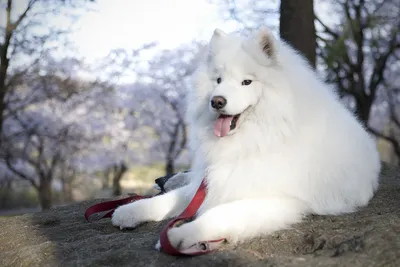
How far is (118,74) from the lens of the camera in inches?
587

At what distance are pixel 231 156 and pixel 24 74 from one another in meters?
10.7

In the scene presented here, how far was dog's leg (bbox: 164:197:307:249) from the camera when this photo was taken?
2295mm

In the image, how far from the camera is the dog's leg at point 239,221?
2295 millimetres

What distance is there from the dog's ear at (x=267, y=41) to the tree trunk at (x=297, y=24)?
348 cm

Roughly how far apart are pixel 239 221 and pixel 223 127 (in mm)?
667

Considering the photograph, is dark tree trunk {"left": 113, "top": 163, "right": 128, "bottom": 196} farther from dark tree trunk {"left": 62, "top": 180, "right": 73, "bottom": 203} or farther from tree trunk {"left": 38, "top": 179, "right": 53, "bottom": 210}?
A: tree trunk {"left": 38, "top": 179, "right": 53, "bottom": 210}

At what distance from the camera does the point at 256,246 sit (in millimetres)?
2375

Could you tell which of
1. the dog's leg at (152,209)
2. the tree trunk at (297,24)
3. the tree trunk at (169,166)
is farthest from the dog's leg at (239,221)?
the tree trunk at (169,166)

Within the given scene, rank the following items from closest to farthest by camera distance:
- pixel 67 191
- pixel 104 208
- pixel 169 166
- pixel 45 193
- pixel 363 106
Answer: pixel 104 208 → pixel 363 106 → pixel 45 193 → pixel 67 191 → pixel 169 166

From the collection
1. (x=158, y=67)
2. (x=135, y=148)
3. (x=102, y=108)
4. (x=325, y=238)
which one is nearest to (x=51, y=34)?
(x=102, y=108)

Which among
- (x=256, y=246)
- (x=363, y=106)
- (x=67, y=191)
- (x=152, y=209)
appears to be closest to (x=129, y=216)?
(x=152, y=209)

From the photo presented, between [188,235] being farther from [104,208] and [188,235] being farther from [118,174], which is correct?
[118,174]

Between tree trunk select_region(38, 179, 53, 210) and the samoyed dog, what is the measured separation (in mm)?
11262

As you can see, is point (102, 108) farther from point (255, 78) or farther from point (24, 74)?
point (255, 78)
